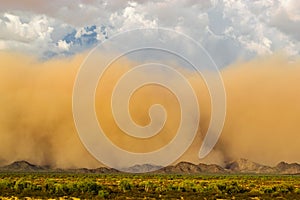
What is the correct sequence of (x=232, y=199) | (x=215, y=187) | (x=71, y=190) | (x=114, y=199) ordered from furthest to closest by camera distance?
1. (x=215, y=187)
2. (x=71, y=190)
3. (x=232, y=199)
4. (x=114, y=199)

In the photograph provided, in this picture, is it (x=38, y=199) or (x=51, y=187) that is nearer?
(x=38, y=199)

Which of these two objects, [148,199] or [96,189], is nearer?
[148,199]

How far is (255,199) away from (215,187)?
66.3 ft

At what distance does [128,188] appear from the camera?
7969 centimetres

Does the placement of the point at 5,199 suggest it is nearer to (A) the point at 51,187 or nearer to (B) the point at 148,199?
(B) the point at 148,199

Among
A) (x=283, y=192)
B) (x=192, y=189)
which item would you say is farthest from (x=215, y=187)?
(x=283, y=192)

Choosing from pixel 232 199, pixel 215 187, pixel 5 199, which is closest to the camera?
pixel 5 199

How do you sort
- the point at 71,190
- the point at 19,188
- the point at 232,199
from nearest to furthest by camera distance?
1. the point at 232,199
2. the point at 71,190
3. the point at 19,188

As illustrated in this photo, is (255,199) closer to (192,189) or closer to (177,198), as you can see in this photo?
(177,198)

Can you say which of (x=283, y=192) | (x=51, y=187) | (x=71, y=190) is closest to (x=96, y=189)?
(x=71, y=190)

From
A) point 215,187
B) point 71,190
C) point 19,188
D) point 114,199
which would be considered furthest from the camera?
point 215,187

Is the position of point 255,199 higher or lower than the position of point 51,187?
lower

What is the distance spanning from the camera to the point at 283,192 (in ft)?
258

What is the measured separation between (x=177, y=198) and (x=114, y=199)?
28.3ft
